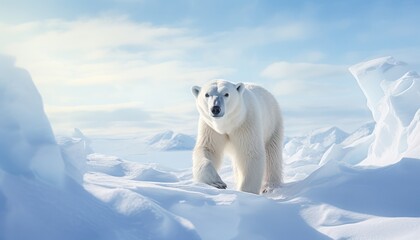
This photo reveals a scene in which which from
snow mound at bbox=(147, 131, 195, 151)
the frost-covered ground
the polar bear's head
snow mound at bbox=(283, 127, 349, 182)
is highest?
snow mound at bbox=(147, 131, 195, 151)

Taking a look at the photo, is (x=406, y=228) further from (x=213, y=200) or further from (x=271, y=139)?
(x=271, y=139)

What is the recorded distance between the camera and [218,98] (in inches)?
185

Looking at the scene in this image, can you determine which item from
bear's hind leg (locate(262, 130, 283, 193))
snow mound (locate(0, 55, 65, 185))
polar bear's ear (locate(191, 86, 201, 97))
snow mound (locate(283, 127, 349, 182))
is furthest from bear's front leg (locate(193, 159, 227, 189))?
snow mound (locate(283, 127, 349, 182))

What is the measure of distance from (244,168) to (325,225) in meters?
1.81

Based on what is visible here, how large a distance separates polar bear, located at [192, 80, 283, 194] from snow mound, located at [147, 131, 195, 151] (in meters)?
59.1

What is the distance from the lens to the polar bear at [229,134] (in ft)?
15.5

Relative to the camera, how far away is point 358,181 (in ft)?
12.0

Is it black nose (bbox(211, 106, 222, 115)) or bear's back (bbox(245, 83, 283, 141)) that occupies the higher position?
bear's back (bbox(245, 83, 283, 141))

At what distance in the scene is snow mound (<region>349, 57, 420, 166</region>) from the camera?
10.7 m

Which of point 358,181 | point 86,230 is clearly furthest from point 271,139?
point 86,230

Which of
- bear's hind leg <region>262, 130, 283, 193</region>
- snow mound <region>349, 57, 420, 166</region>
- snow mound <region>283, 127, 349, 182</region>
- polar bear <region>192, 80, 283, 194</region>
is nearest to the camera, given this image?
polar bear <region>192, 80, 283, 194</region>

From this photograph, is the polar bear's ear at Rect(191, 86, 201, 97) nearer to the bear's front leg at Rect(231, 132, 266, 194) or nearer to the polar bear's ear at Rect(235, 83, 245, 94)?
the polar bear's ear at Rect(235, 83, 245, 94)

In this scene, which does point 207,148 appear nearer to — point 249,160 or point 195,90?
point 249,160

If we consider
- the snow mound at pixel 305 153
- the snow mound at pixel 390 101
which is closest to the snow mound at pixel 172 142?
the snow mound at pixel 305 153
